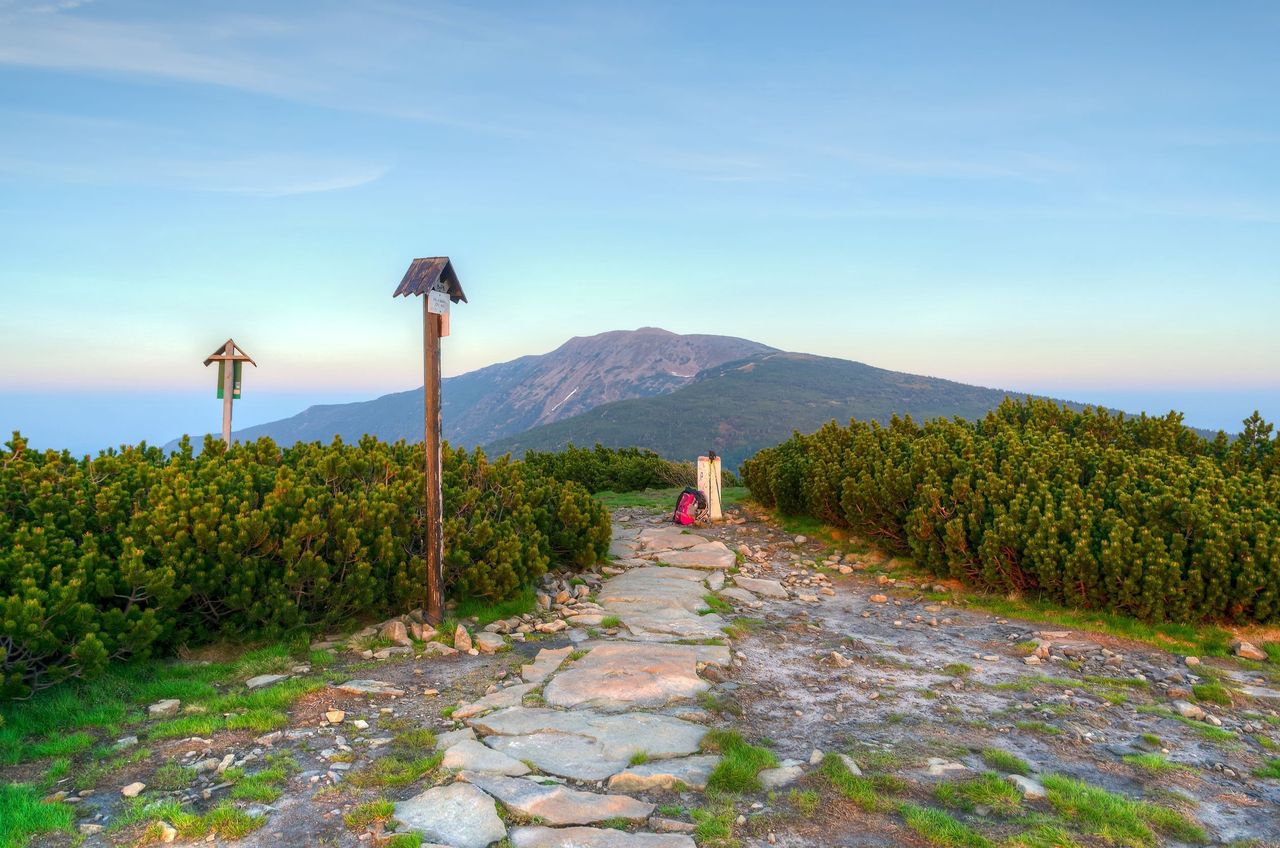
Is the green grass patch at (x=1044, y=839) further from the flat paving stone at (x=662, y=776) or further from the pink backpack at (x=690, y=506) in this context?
the pink backpack at (x=690, y=506)

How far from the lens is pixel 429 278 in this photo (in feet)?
23.8

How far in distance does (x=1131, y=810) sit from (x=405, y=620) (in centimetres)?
590

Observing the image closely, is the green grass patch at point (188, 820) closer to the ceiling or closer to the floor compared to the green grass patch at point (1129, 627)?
closer to the ceiling

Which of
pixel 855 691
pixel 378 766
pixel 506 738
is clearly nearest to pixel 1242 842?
pixel 855 691

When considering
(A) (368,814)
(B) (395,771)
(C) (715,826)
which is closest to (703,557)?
(B) (395,771)

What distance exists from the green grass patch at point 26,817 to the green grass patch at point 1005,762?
5.05 metres

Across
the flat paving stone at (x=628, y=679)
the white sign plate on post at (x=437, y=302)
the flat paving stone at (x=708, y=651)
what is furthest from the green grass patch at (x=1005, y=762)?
the white sign plate on post at (x=437, y=302)

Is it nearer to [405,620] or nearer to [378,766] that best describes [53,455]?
[405,620]

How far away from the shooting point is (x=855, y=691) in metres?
6.21

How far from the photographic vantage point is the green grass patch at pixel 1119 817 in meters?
3.87

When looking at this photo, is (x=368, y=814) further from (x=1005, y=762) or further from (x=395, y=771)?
(x=1005, y=762)

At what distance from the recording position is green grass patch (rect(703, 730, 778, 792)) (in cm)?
439

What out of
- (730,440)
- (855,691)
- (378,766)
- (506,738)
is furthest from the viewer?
(730,440)

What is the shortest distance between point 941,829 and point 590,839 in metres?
1.72
